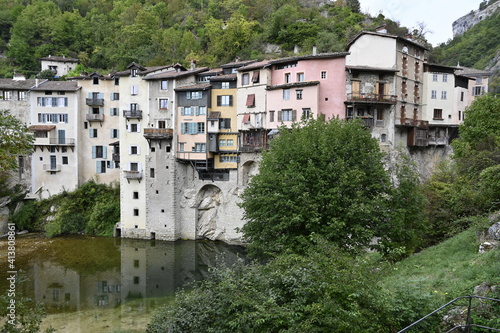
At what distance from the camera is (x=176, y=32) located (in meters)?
81.4

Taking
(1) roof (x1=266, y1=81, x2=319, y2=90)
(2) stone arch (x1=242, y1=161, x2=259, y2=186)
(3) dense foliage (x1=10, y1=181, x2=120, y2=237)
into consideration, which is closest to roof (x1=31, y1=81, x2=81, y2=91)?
(3) dense foliage (x1=10, y1=181, x2=120, y2=237)

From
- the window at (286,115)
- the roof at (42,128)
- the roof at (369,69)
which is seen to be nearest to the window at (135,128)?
the roof at (42,128)

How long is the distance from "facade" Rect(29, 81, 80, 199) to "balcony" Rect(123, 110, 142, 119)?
9.87 meters

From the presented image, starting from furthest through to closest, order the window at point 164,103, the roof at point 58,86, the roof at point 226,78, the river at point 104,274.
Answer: the roof at point 58,86 < the window at point 164,103 < the roof at point 226,78 < the river at point 104,274

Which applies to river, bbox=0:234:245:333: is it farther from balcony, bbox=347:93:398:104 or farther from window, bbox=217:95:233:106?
balcony, bbox=347:93:398:104

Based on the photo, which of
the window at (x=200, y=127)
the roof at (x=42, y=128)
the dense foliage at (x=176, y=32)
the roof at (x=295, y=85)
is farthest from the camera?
the dense foliage at (x=176, y=32)

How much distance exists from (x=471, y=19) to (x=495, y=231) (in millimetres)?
172542

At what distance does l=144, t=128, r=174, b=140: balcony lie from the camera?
43594mm

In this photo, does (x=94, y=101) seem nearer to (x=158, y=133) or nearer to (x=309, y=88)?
(x=158, y=133)

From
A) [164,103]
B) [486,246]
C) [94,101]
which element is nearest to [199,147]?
[164,103]

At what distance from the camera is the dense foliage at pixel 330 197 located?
19703 mm

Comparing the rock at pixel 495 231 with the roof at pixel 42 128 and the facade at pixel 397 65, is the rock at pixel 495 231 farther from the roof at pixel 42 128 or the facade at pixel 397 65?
the roof at pixel 42 128

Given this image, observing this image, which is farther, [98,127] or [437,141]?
[98,127]

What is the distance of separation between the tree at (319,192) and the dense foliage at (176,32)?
41959 mm
